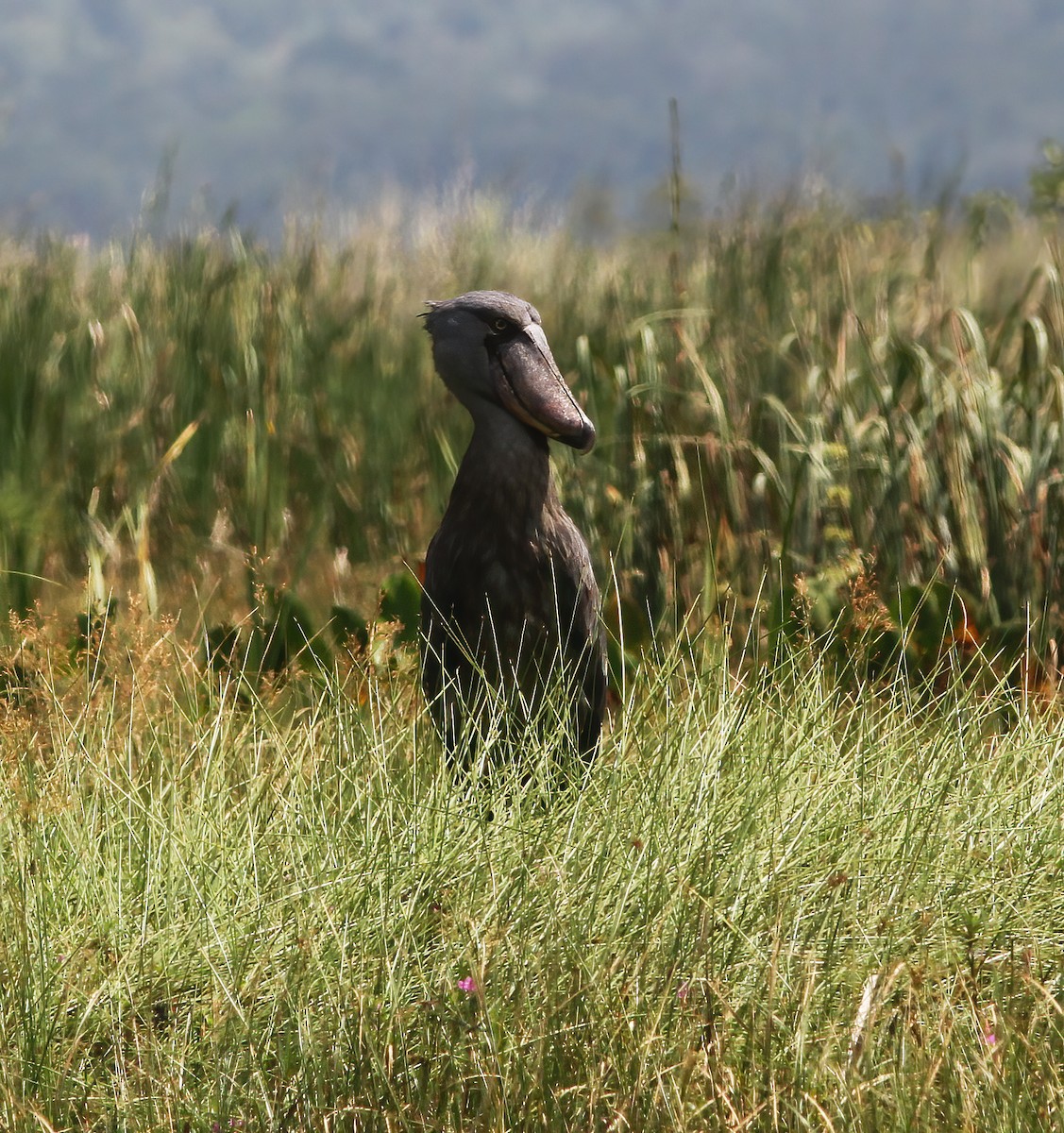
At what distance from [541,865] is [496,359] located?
1.00m

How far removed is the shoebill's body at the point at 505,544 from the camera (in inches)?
104

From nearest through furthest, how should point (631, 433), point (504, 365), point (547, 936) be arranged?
point (547, 936), point (504, 365), point (631, 433)

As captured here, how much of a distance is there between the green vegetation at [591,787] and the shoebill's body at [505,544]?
4.6 inches

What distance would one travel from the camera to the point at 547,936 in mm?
2037

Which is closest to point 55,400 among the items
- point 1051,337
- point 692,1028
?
point 1051,337

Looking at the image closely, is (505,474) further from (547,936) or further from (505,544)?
(547,936)

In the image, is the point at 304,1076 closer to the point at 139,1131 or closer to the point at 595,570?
the point at 139,1131

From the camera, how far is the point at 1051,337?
444 centimetres

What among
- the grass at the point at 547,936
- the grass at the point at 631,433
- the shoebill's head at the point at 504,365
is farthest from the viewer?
the grass at the point at 631,433

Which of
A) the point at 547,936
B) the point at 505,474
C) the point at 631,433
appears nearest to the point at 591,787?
the point at 547,936

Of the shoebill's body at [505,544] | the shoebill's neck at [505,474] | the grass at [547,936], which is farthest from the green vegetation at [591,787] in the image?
the shoebill's neck at [505,474]

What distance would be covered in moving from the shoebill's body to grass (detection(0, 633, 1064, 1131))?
0.57 feet

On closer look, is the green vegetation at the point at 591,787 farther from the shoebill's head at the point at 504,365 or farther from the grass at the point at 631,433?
the shoebill's head at the point at 504,365

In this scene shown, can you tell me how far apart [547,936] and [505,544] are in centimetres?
87
